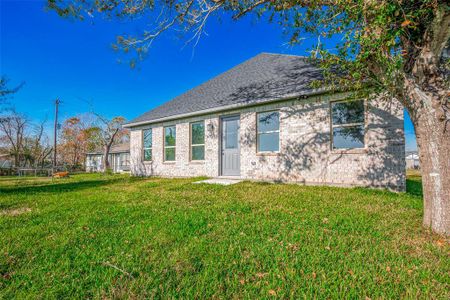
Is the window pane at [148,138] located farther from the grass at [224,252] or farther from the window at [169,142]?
the grass at [224,252]

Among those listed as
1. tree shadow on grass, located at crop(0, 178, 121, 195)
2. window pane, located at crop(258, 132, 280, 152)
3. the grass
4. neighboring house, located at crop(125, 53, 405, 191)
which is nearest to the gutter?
neighboring house, located at crop(125, 53, 405, 191)

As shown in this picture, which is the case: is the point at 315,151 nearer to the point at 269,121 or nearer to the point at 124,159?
the point at 269,121

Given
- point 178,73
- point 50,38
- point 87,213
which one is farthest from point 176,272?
point 178,73

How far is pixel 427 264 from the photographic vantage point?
241cm

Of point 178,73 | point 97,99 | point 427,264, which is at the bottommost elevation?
point 427,264

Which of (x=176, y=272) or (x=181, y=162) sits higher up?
(x=181, y=162)

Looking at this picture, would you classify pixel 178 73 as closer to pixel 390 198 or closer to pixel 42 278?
pixel 390 198

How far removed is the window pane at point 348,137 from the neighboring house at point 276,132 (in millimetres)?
27

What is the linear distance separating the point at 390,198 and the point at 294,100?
422cm

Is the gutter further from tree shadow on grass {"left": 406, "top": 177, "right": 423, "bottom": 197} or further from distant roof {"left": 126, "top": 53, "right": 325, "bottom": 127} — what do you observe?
tree shadow on grass {"left": 406, "top": 177, "right": 423, "bottom": 197}

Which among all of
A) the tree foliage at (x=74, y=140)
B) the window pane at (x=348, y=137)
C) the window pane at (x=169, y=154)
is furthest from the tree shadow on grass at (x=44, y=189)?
the tree foliage at (x=74, y=140)

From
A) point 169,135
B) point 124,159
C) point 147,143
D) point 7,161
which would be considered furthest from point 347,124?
point 7,161

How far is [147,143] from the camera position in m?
13.2

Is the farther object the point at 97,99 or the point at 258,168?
the point at 97,99
